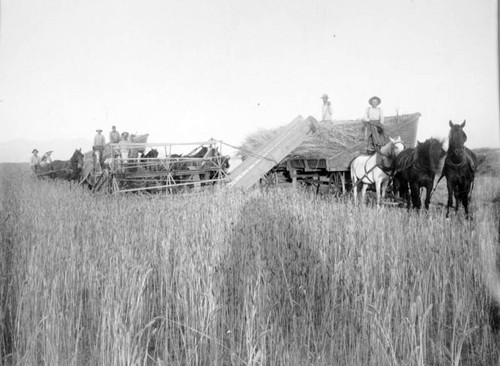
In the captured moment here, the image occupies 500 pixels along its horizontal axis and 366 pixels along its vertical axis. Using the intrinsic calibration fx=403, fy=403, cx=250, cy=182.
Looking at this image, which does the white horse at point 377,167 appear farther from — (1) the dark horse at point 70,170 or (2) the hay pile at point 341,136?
(1) the dark horse at point 70,170

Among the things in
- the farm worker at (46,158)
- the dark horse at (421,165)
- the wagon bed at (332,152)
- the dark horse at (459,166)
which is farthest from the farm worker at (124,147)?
the dark horse at (459,166)

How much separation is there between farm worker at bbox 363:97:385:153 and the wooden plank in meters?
1.37

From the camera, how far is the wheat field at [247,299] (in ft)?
7.64

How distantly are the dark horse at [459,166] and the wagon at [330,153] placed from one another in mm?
3427

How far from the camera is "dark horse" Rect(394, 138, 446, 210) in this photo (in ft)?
23.3

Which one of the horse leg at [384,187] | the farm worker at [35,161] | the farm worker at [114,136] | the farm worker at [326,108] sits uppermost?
the farm worker at [326,108]

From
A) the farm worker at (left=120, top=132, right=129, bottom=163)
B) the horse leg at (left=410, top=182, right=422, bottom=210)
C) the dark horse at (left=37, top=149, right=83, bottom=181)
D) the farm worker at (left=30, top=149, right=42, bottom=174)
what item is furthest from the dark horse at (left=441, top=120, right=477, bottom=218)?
the farm worker at (left=30, top=149, right=42, bottom=174)

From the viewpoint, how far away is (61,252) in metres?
3.35

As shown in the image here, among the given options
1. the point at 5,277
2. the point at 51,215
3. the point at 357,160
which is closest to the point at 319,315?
the point at 5,277

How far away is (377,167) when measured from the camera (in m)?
9.46

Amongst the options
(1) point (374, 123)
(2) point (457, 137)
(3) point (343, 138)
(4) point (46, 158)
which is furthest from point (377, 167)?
(4) point (46, 158)

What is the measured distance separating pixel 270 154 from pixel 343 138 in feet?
6.84

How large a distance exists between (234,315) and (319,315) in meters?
0.63

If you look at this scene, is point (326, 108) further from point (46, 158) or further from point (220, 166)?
point (46, 158)
